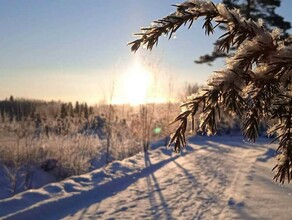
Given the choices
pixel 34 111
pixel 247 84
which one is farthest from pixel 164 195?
pixel 34 111

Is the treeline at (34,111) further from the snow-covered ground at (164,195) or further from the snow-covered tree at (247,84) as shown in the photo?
the snow-covered tree at (247,84)

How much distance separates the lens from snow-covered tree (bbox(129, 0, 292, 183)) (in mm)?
848

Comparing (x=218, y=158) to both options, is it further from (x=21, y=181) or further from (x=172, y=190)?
(x=21, y=181)

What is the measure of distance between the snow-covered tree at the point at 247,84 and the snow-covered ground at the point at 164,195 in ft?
14.0

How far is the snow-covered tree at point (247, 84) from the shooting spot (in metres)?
0.85

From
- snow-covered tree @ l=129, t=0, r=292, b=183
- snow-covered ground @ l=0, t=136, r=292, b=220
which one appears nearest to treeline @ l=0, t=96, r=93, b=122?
snow-covered ground @ l=0, t=136, r=292, b=220

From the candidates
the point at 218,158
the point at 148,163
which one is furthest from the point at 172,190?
the point at 218,158

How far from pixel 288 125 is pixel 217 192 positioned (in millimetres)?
5817

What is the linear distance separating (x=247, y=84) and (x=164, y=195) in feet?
19.0

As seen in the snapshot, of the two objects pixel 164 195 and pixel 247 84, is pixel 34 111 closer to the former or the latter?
pixel 164 195

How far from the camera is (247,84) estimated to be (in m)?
0.92

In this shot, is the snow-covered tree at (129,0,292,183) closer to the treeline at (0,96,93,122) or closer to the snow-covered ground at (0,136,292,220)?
the snow-covered ground at (0,136,292,220)

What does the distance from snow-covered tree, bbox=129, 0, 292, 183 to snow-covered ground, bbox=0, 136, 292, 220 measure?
14.0 ft

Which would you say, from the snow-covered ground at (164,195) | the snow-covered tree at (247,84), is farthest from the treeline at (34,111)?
the snow-covered tree at (247,84)
